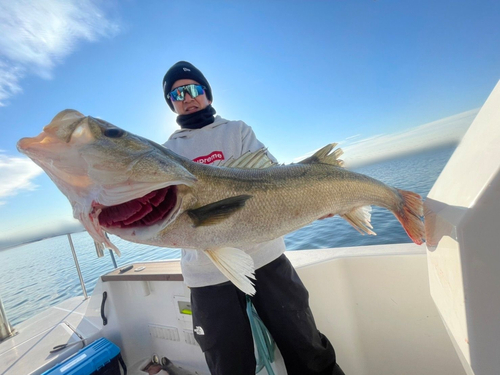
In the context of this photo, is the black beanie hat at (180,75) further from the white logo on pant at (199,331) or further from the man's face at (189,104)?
the white logo on pant at (199,331)

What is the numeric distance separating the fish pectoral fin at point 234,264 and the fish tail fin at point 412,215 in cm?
150

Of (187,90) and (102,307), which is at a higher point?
(187,90)

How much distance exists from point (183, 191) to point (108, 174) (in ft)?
1.32

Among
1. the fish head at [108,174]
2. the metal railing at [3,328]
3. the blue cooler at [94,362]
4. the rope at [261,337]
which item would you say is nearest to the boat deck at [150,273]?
the blue cooler at [94,362]

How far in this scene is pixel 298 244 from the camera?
7.98 metres

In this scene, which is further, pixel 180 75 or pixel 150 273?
pixel 150 273

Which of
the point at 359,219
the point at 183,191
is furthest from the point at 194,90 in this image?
the point at 359,219

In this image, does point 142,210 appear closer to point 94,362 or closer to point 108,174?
point 108,174

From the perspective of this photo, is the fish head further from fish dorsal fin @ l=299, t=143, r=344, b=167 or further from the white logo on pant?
the white logo on pant

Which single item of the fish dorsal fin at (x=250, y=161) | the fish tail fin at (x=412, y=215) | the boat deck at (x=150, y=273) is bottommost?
the boat deck at (x=150, y=273)

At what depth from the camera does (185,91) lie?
2.88 m

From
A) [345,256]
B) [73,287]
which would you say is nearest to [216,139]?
[345,256]

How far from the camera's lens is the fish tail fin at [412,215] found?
6.95 feet

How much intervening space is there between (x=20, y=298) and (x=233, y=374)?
42.5ft
